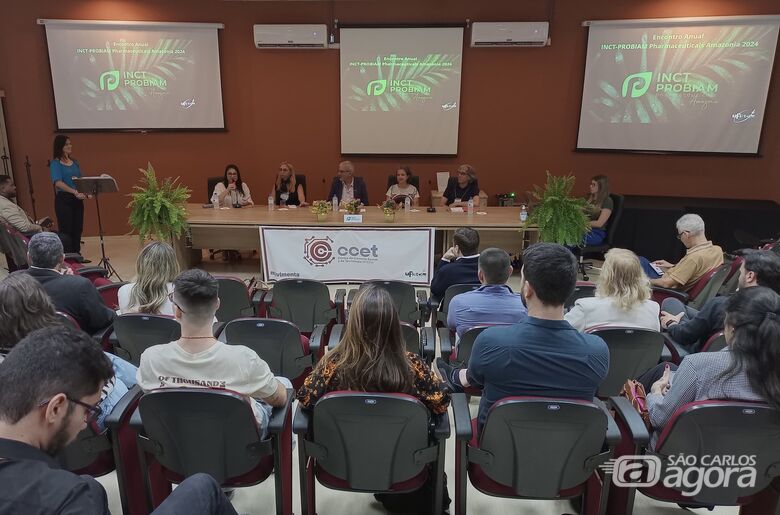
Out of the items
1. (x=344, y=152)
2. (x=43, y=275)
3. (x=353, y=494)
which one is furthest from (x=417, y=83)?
(x=353, y=494)

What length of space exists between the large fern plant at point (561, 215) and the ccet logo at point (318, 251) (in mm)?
2221

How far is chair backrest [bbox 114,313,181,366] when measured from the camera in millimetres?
2895

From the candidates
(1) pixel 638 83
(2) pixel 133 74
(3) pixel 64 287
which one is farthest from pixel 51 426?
(1) pixel 638 83

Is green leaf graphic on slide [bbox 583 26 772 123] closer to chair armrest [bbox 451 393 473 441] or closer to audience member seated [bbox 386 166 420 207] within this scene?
audience member seated [bbox 386 166 420 207]

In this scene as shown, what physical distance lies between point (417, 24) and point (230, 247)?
4193 mm

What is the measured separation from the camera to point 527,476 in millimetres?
2031

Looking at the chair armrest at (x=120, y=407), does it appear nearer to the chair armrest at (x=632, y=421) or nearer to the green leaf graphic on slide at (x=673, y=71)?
the chair armrest at (x=632, y=421)

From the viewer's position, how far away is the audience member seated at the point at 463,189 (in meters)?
6.83

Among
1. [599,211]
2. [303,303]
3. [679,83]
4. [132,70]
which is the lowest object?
[303,303]

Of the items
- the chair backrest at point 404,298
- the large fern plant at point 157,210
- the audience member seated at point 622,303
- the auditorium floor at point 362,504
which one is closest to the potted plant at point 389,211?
the chair backrest at point 404,298

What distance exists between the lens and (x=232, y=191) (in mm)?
6859

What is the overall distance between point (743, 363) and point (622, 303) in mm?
1068

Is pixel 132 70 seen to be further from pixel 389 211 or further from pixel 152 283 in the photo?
pixel 152 283

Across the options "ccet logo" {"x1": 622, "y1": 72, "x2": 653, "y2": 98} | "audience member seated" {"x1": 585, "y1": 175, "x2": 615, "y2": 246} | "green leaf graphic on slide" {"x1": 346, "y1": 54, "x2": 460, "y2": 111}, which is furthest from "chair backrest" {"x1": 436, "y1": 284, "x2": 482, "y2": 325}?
→ "ccet logo" {"x1": 622, "y1": 72, "x2": 653, "y2": 98}
